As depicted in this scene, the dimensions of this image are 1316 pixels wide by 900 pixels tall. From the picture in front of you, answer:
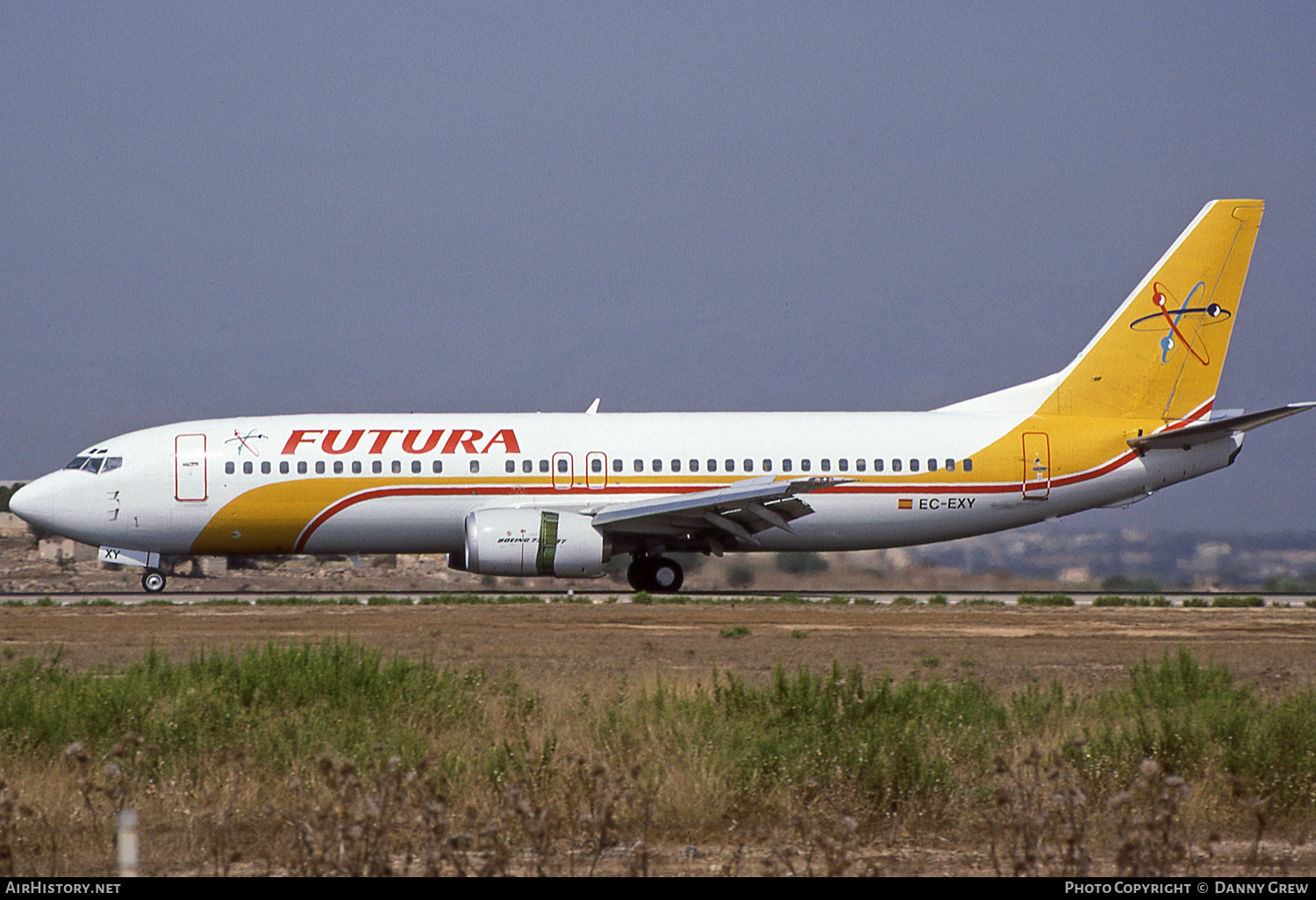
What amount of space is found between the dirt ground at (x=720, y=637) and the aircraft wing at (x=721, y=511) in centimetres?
210

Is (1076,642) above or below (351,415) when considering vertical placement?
below

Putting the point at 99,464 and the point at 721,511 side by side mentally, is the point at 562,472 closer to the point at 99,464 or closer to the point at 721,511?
the point at 721,511

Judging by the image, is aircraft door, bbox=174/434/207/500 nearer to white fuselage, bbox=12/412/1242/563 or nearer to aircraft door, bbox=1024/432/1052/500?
white fuselage, bbox=12/412/1242/563

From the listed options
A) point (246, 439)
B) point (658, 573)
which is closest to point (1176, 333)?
point (658, 573)

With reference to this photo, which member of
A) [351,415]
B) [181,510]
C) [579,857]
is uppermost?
[351,415]

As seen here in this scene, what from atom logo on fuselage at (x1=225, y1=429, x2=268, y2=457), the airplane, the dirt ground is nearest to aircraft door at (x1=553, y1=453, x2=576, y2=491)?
the airplane

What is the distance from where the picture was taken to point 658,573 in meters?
30.0

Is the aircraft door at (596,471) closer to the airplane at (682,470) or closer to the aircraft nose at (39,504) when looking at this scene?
the airplane at (682,470)

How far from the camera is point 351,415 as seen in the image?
97.9 ft

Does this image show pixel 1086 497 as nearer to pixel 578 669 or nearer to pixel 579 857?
pixel 578 669

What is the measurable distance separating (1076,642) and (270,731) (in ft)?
41.7

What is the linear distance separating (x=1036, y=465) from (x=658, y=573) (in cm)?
847

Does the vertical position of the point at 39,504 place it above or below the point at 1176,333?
below

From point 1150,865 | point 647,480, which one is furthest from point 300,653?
point 647,480
